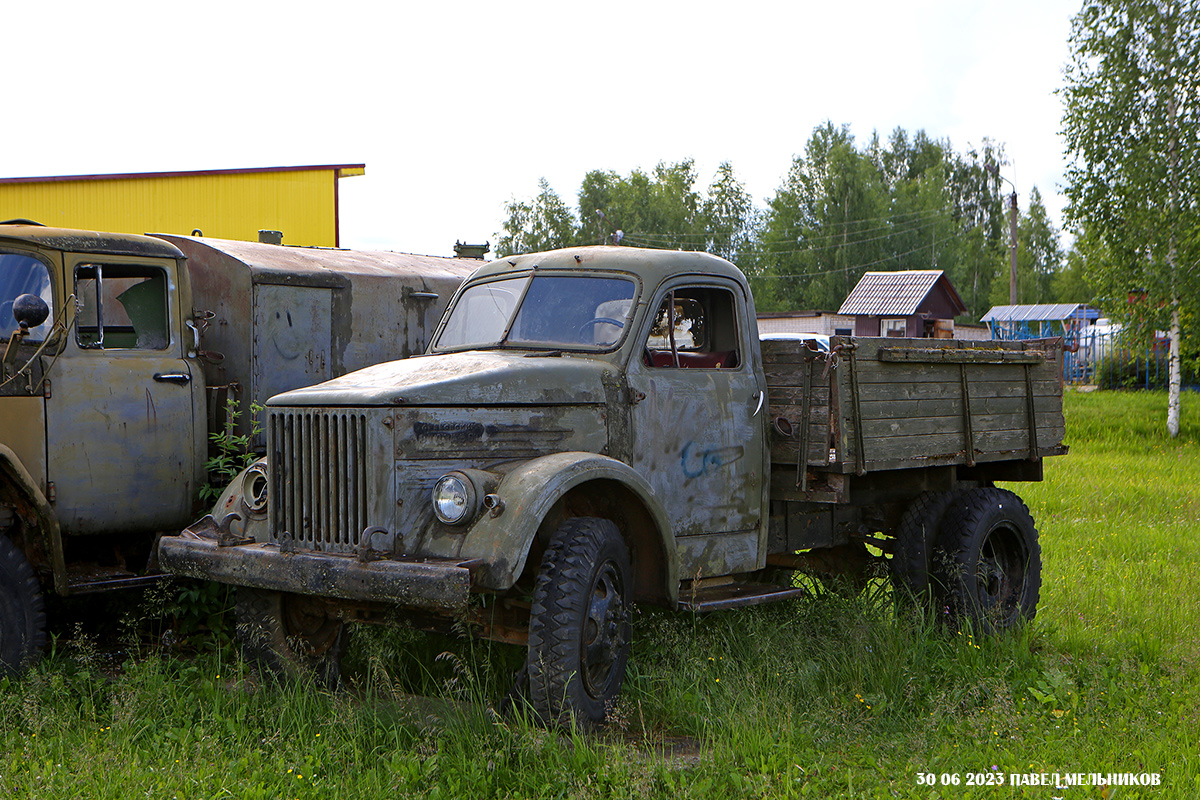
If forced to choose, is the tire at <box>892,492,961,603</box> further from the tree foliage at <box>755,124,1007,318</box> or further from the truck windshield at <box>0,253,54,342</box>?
the tree foliage at <box>755,124,1007,318</box>

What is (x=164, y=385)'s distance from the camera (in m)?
5.74

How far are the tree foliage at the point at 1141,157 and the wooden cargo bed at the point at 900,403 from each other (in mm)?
12287

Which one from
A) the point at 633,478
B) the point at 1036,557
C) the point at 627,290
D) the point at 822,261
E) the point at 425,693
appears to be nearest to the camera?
the point at 633,478

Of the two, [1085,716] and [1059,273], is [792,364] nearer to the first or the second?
[1085,716]

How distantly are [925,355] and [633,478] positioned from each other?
2211 mm

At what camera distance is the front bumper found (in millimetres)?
3936

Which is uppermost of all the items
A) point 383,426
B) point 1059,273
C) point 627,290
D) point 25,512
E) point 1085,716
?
point 1059,273

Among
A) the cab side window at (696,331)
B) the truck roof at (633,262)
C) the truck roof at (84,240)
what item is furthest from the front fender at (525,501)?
the truck roof at (84,240)

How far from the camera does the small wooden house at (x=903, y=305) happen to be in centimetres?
3634

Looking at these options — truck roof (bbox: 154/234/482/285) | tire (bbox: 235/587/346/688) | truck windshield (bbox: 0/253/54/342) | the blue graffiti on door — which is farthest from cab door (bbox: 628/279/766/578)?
truck windshield (bbox: 0/253/54/342)

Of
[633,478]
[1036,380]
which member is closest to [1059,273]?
[1036,380]

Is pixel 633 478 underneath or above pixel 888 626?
above

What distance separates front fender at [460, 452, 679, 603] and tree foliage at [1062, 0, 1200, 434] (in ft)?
50.6

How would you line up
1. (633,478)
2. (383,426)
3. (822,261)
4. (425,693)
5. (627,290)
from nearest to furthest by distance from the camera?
(383,426) < (633,478) < (425,693) < (627,290) < (822,261)
